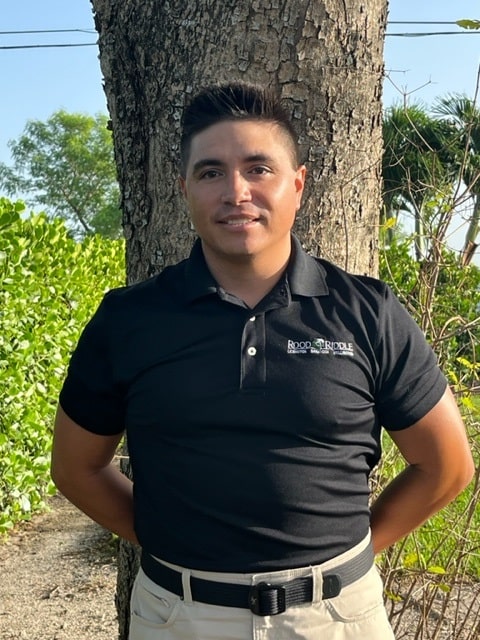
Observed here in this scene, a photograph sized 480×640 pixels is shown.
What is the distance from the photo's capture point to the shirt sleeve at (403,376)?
6.79 ft

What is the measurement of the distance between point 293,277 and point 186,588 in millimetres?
824

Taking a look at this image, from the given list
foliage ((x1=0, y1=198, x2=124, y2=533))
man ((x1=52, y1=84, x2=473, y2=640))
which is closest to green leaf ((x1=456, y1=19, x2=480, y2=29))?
man ((x1=52, y1=84, x2=473, y2=640))

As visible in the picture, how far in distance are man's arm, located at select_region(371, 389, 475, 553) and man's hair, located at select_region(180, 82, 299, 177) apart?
0.79 m

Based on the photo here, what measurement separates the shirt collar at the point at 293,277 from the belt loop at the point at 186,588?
0.67m

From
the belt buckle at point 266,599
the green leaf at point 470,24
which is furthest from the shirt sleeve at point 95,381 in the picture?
the green leaf at point 470,24

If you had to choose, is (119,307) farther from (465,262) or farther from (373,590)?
(465,262)

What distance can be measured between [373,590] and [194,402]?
67cm

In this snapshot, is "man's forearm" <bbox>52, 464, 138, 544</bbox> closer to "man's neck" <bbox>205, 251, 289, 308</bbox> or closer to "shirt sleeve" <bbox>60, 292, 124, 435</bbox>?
"shirt sleeve" <bbox>60, 292, 124, 435</bbox>

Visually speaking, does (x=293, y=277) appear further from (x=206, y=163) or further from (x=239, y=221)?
(x=206, y=163)

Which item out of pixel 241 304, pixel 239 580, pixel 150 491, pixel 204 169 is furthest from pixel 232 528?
pixel 204 169

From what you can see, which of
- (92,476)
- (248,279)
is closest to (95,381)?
(92,476)

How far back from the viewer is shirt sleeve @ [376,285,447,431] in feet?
6.79

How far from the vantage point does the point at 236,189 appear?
2082mm

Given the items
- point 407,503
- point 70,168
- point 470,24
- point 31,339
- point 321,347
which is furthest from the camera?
point 70,168
